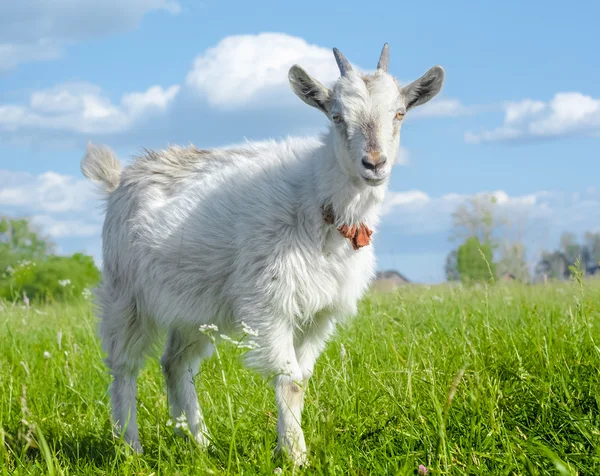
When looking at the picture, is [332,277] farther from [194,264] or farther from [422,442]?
[422,442]

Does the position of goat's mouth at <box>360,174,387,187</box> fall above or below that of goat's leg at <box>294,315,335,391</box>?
above

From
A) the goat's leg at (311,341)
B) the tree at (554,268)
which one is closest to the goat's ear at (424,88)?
the goat's leg at (311,341)

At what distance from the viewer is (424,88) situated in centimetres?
464

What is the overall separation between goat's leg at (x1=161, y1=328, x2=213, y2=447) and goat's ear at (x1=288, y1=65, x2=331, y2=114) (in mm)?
1798

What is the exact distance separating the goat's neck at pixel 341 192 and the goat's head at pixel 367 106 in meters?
0.10

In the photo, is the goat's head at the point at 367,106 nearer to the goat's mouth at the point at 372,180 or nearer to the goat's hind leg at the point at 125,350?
the goat's mouth at the point at 372,180

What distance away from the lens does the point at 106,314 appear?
531 cm

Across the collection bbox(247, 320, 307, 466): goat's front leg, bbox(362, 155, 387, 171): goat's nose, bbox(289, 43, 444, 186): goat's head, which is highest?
bbox(289, 43, 444, 186): goat's head

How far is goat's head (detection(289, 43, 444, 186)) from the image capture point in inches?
154

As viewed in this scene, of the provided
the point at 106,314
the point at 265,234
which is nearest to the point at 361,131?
the point at 265,234

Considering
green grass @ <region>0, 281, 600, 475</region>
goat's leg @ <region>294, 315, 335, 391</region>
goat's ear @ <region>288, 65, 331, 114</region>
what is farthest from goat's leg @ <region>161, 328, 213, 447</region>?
goat's ear @ <region>288, 65, 331, 114</region>

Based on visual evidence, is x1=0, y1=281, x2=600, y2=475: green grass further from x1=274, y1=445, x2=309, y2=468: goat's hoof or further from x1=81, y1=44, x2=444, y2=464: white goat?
x1=81, y1=44, x2=444, y2=464: white goat

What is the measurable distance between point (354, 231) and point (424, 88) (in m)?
1.12

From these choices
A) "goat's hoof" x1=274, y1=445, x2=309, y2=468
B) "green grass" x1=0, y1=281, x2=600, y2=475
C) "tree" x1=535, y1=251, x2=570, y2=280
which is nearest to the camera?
"green grass" x1=0, y1=281, x2=600, y2=475
